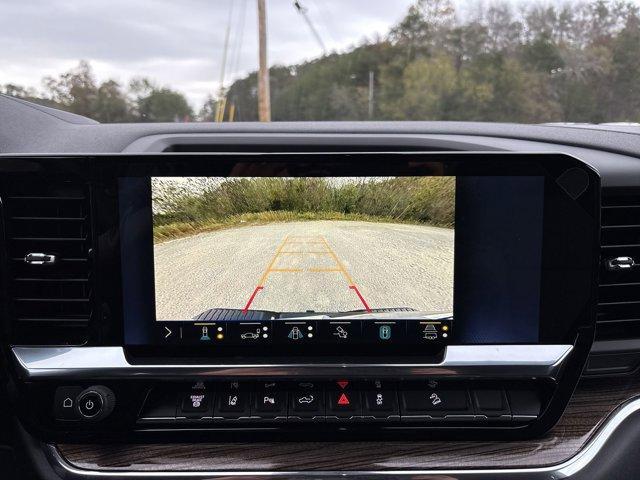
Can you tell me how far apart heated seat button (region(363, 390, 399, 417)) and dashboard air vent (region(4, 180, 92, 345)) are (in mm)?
782

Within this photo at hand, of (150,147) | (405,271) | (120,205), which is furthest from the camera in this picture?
(150,147)

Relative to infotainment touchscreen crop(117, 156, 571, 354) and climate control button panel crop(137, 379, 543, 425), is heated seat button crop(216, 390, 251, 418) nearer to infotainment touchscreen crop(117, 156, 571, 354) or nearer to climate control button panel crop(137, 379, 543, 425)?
climate control button panel crop(137, 379, 543, 425)

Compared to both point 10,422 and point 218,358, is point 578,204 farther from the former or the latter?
point 10,422

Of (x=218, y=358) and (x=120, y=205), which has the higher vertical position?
(x=120, y=205)

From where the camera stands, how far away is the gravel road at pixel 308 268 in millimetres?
1520

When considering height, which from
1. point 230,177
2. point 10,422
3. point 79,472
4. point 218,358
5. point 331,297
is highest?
point 230,177

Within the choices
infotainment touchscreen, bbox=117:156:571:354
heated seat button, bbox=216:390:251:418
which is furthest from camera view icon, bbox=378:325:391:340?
heated seat button, bbox=216:390:251:418

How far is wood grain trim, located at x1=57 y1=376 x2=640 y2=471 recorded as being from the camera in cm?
153

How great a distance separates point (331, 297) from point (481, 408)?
518mm

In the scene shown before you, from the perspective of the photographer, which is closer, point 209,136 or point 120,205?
point 120,205

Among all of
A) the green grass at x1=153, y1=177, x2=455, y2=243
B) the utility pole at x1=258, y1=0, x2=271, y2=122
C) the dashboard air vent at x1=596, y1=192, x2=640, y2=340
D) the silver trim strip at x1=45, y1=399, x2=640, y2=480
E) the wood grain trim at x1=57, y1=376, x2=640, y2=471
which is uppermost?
the utility pole at x1=258, y1=0, x2=271, y2=122

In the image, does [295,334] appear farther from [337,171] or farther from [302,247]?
[337,171]

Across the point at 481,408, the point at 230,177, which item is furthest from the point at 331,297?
the point at 481,408

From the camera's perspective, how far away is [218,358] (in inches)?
59.6
